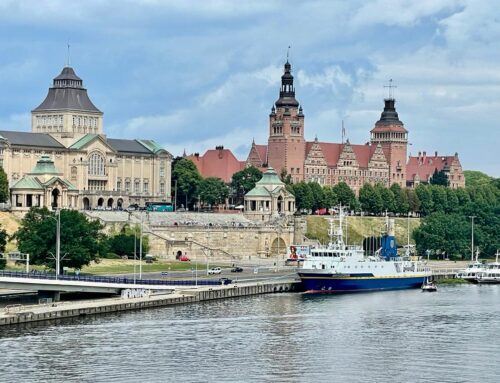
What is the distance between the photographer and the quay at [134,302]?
124938 mm

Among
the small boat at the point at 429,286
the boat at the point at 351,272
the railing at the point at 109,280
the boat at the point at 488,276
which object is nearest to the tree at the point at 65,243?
the railing at the point at 109,280

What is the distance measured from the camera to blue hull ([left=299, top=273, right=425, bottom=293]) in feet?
556

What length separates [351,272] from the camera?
173 metres

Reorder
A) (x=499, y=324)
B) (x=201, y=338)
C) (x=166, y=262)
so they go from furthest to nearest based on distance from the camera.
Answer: (x=166, y=262) → (x=499, y=324) → (x=201, y=338)

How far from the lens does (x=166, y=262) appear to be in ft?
648

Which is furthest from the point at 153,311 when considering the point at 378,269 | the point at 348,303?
the point at 378,269

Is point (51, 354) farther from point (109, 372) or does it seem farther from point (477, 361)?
point (477, 361)

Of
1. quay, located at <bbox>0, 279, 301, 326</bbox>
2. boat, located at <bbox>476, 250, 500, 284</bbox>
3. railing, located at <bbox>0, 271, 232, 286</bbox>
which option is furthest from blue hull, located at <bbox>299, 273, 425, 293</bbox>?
boat, located at <bbox>476, 250, 500, 284</bbox>

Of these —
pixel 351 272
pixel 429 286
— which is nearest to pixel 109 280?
pixel 351 272

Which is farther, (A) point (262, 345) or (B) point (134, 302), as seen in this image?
(B) point (134, 302)

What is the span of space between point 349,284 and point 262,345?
5864 centimetres

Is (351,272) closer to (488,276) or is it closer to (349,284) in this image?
(349,284)

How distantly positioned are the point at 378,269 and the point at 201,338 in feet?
208

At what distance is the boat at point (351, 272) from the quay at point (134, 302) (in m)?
2.73
